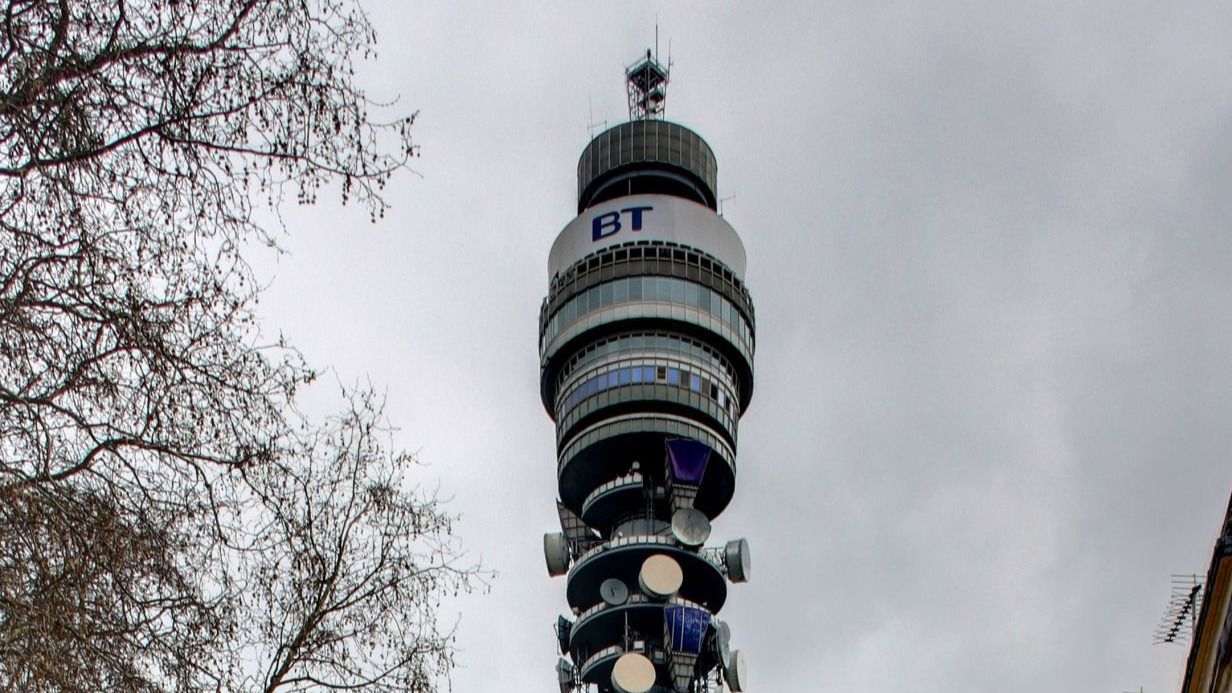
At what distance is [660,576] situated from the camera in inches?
4385

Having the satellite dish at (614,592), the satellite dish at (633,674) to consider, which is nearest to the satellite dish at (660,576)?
the satellite dish at (614,592)

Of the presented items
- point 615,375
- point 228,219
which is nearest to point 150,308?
point 228,219

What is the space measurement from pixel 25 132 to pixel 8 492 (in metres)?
2.69

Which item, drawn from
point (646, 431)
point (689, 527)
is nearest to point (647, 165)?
point (646, 431)

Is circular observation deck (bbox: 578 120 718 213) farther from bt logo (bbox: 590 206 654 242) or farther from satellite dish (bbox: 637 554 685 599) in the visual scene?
satellite dish (bbox: 637 554 685 599)

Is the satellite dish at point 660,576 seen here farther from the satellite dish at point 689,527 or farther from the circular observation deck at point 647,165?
the circular observation deck at point 647,165

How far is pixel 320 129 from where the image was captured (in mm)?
14664

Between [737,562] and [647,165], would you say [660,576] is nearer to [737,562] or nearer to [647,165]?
[737,562]

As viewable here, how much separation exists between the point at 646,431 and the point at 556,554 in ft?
35.9

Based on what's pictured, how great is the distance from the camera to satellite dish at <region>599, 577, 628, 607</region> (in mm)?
113688

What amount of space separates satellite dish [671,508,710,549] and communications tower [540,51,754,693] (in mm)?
125

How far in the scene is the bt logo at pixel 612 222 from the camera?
121 metres

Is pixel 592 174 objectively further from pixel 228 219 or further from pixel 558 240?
pixel 228 219

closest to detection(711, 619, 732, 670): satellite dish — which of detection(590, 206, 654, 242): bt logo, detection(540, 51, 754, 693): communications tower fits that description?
detection(540, 51, 754, 693): communications tower
